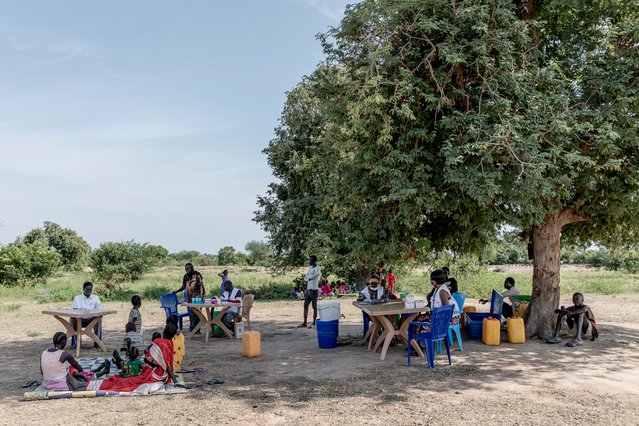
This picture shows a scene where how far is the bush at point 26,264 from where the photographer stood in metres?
31.8

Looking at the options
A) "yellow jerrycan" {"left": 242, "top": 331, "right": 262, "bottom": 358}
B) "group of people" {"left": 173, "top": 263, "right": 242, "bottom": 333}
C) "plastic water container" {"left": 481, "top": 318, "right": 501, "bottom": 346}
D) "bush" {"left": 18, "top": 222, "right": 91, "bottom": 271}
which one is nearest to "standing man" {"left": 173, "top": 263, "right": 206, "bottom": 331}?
"group of people" {"left": 173, "top": 263, "right": 242, "bottom": 333}

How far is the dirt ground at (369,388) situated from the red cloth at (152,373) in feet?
1.29

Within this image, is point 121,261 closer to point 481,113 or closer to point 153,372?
point 153,372

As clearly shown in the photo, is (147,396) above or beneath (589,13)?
beneath

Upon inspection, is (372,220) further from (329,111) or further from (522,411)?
(522,411)

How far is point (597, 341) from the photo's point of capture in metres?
11.9

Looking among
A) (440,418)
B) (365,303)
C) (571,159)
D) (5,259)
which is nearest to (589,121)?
(571,159)

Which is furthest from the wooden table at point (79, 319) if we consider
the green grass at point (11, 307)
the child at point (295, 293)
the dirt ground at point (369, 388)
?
the child at point (295, 293)

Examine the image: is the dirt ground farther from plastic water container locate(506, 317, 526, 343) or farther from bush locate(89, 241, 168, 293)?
bush locate(89, 241, 168, 293)

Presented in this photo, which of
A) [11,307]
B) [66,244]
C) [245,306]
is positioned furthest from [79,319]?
[66,244]

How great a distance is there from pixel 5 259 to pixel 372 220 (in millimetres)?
28413

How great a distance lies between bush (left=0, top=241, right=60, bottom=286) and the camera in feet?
104

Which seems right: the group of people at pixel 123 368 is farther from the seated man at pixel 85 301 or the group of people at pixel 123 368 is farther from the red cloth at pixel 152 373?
the seated man at pixel 85 301

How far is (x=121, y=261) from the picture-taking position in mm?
31469
